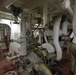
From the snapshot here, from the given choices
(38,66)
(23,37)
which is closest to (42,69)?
(38,66)

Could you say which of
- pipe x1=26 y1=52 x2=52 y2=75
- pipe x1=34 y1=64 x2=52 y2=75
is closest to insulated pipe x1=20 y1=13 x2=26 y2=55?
pipe x1=26 y1=52 x2=52 y2=75

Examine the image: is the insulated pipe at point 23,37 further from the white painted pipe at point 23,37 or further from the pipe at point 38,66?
the pipe at point 38,66

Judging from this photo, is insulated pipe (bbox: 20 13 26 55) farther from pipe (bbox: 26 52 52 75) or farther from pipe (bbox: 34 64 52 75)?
pipe (bbox: 34 64 52 75)

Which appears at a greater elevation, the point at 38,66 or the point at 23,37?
the point at 23,37

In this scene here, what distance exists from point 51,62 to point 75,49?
1.33 meters

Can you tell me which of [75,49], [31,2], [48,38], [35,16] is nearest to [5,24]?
[35,16]

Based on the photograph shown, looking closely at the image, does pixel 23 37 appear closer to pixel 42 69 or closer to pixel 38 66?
pixel 38 66

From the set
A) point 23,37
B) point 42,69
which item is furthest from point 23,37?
point 42,69

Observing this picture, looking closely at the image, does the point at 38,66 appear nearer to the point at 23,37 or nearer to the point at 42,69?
the point at 42,69

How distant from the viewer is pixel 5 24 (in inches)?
241

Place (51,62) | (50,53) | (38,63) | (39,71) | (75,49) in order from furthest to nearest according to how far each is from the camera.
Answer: (50,53)
(51,62)
(38,63)
(39,71)
(75,49)

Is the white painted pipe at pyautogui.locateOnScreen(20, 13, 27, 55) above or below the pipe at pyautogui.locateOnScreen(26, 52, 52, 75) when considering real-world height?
above

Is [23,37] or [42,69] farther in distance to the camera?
[23,37]

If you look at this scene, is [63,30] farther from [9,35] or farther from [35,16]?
[9,35]
